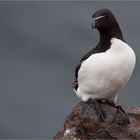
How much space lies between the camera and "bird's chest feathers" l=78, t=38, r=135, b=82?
11812 mm

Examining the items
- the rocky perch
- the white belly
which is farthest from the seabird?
the rocky perch

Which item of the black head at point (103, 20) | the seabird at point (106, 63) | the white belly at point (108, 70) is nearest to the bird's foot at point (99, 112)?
the seabird at point (106, 63)

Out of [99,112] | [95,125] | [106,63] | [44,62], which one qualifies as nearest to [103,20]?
[106,63]

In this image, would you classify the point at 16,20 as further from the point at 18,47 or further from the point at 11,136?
the point at 11,136

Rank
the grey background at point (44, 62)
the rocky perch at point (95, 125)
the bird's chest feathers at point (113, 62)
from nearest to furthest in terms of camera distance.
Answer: the bird's chest feathers at point (113, 62), the rocky perch at point (95, 125), the grey background at point (44, 62)

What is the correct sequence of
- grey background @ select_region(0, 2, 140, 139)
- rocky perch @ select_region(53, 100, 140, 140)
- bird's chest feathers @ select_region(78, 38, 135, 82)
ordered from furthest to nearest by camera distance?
1. grey background @ select_region(0, 2, 140, 139)
2. rocky perch @ select_region(53, 100, 140, 140)
3. bird's chest feathers @ select_region(78, 38, 135, 82)

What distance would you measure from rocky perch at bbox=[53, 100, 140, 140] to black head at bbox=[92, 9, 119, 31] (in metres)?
1.16

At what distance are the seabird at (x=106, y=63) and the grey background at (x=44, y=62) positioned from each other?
601 cm

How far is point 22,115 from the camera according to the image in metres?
18.9

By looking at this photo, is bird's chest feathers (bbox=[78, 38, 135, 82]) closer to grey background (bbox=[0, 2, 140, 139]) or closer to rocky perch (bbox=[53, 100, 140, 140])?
rocky perch (bbox=[53, 100, 140, 140])

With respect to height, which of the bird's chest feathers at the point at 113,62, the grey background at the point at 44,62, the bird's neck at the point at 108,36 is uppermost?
the bird's neck at the point at 108,36

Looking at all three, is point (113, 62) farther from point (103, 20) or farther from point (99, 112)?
point (99, 112)

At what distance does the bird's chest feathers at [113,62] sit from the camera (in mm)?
11812

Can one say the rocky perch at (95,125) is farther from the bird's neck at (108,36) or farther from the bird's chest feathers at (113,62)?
the bird's neck at (108,36)
